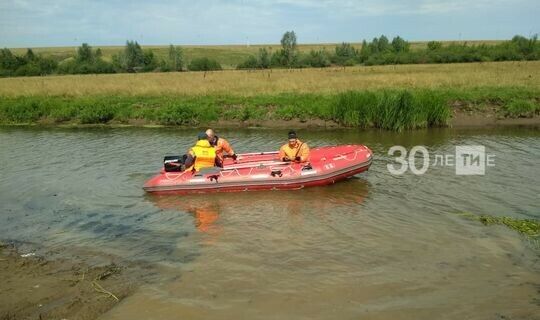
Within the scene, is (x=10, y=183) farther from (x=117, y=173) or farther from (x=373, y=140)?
(x=373, y=140)

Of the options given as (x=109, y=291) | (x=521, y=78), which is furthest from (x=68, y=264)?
(x=521, y=78)

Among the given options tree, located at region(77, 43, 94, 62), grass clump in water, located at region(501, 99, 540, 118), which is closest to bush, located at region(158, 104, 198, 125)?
grass clump in water, located at region(501, 99, 540, 118)

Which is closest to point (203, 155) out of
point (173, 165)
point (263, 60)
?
point (173, 165)

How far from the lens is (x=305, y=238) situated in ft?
26.7

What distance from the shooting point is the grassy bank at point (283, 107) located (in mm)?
18844

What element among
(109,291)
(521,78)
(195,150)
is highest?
(521,78)

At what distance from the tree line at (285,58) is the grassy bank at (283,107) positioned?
1475 inches

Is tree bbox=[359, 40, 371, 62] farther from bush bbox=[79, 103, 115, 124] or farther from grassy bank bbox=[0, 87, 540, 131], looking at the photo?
bush bbox=[79, 103, 115, 124]

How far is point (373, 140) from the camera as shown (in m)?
17.0

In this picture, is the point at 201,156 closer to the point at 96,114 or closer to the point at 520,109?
the point at 96,114

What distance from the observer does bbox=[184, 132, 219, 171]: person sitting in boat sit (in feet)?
36.8

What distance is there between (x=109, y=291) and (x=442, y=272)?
4.49m

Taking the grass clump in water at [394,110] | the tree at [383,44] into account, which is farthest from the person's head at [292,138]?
the tree at [383,44]

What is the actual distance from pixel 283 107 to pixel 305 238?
13.2 metres
